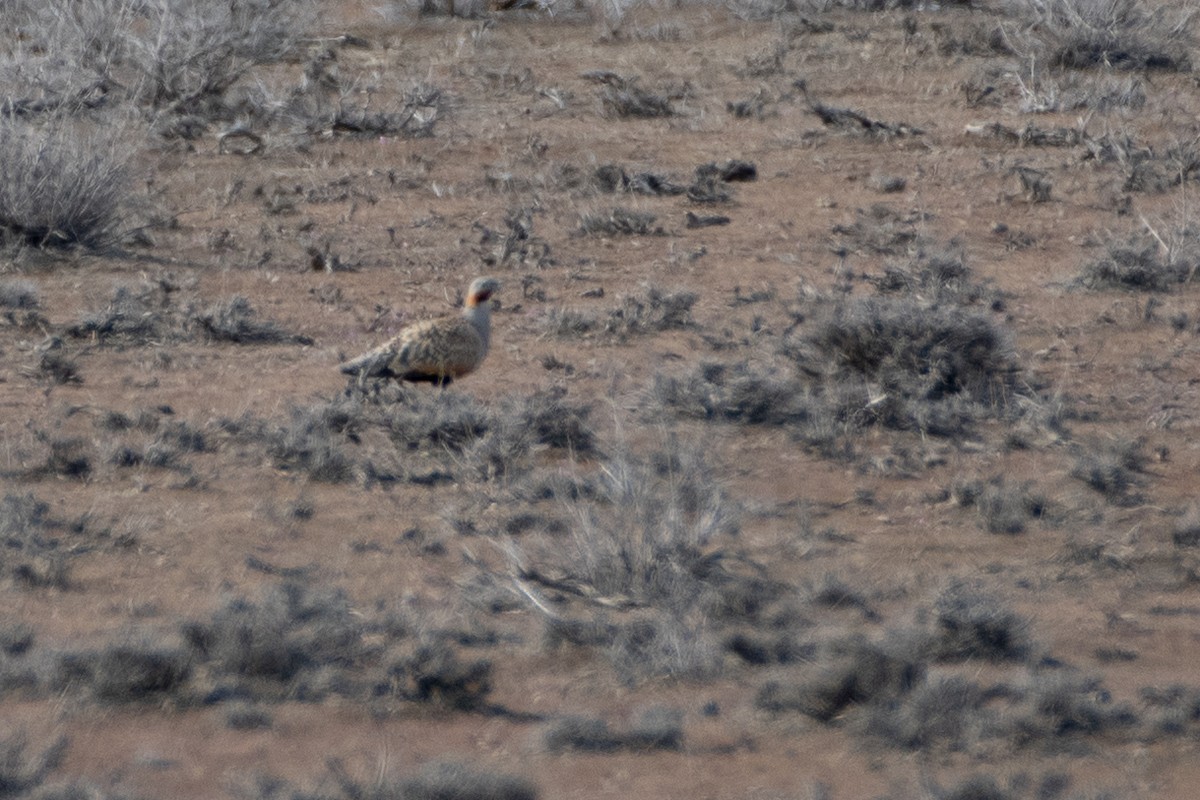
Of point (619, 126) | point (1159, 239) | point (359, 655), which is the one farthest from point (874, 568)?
point (619, 126)

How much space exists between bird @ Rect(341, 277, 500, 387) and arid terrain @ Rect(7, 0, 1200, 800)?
0.12m

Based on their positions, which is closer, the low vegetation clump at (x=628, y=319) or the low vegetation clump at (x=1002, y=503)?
the low vegetation clump at (x=1002, y=503)

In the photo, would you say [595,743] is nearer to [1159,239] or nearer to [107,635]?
[107,635]

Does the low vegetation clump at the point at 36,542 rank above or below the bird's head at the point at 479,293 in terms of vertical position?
below

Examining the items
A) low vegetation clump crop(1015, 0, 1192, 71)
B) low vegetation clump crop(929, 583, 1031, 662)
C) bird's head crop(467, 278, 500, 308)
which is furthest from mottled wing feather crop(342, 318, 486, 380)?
low vegetation clump crop(1015, 0, 1192, 71)

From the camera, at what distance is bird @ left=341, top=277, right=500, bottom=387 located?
6.60 metres

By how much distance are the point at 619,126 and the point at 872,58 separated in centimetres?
317

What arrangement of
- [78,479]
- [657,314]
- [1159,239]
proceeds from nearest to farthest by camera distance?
[78,479] → [657,314] → [1159,239]

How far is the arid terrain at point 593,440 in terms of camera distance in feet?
14.1

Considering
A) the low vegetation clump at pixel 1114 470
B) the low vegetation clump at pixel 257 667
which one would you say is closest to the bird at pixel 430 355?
the low vegetation clump at pixel 257 667

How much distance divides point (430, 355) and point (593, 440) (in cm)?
78

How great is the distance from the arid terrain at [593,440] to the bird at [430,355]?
12cm

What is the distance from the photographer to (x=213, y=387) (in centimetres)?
694

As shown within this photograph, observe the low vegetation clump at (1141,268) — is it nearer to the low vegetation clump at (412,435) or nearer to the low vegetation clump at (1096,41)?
the low vegetation clump at (412,435)
